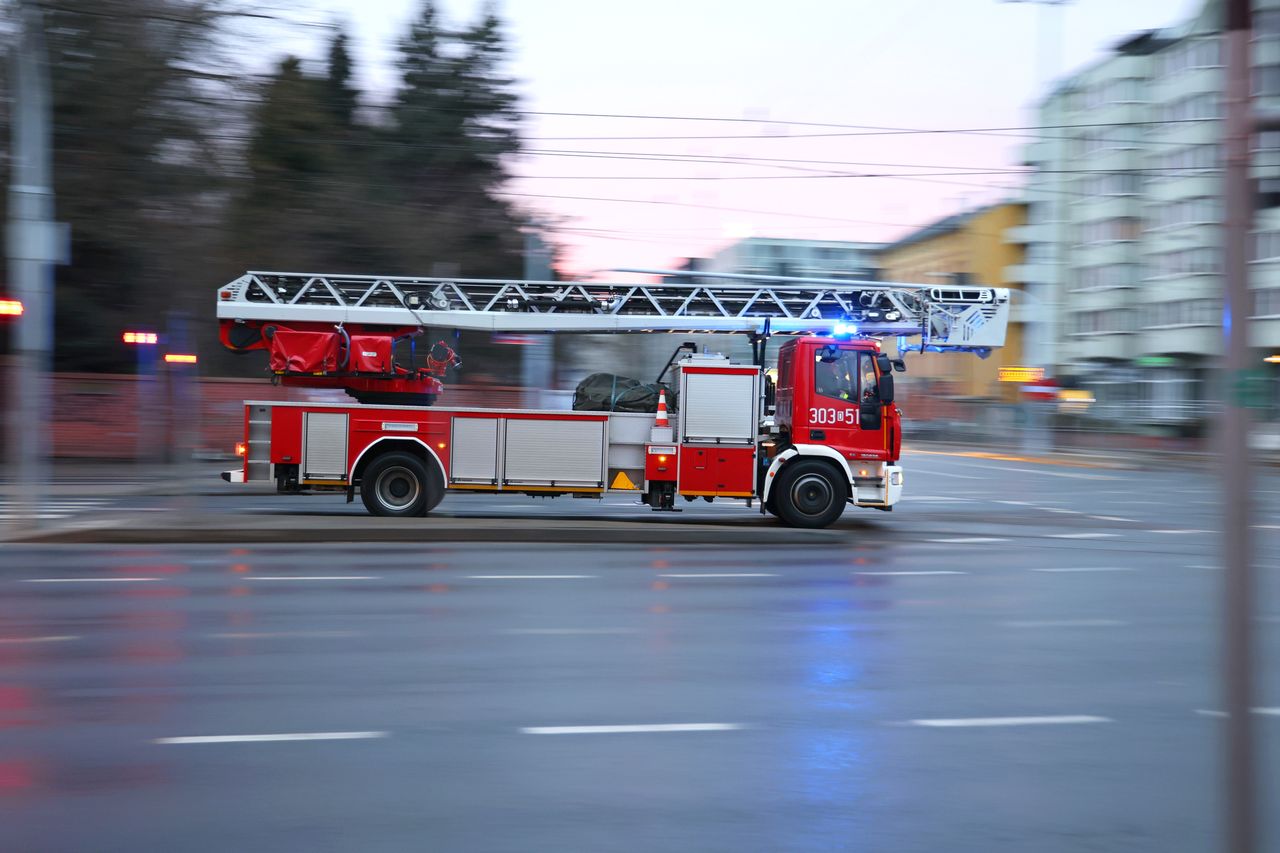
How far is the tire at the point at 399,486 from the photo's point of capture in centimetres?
1598

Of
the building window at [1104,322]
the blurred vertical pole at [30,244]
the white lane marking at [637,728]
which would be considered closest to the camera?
the white lane marking at [637,728]

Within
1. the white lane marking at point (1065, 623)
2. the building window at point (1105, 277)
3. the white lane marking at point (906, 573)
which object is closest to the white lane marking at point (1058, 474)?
the white lane marking at point (906, 573)

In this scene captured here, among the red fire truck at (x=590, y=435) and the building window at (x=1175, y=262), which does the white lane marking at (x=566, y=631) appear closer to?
the red fire truck at (x=590, y=435)

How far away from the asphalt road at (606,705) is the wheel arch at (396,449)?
3.67 meters

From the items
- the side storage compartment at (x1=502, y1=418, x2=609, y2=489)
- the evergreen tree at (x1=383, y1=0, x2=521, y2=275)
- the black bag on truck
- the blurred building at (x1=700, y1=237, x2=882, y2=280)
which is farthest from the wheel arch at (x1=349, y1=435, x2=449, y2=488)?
the blurred building at (x1=700, y1=237, x2=882, y2=280)

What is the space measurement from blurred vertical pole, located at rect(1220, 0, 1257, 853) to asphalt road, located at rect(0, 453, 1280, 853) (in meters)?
1.12

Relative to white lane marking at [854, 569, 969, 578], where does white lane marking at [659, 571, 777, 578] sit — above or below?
below

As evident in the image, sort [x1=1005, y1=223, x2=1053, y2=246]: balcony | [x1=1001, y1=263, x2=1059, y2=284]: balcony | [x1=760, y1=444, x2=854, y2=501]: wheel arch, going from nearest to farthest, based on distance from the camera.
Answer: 1. [x1=760, y1=444, x2=854, y2=501]: wheel arch
2. [x1=1001, y1=263, x2=1059, y2=284]: balcony
3. [x1=1005, y1=223, x2=1053, y2=246]: balcony

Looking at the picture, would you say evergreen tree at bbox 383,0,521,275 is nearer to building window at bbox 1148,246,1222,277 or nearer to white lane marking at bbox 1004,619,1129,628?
building window at bbox 1148,246,1222,277

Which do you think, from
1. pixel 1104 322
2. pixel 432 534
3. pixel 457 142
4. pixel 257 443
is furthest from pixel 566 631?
pixel 1104 322

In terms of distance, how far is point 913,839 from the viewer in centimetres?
448

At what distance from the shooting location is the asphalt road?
15.2ft

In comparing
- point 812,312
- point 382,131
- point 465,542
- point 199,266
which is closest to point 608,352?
point 199,266

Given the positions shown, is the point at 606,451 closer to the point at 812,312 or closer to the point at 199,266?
the point at 812,312
